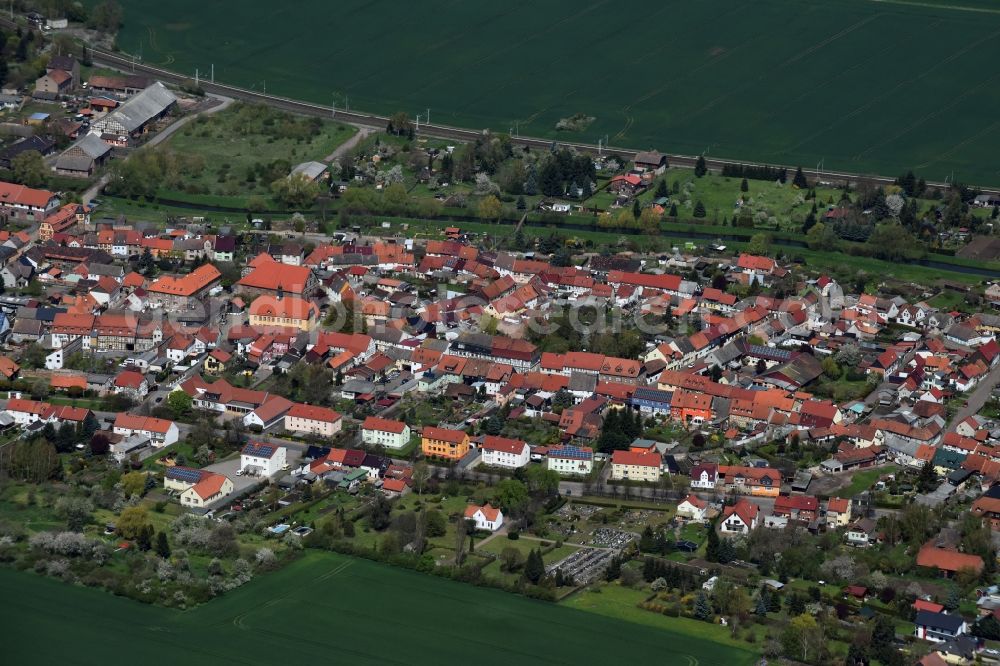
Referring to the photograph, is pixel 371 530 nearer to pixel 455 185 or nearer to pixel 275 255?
→ pixel 275 255

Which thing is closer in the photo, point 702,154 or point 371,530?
point 371,530

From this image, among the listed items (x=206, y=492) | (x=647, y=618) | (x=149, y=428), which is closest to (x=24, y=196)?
(x=149, y=428)

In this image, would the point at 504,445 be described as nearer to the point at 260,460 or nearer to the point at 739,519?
the point at 260,460

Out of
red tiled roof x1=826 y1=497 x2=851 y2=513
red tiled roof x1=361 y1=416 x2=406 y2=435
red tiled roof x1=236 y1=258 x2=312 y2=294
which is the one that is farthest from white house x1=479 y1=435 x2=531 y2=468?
red tiled roof x1=236 y1=258 x2=312 y2=294

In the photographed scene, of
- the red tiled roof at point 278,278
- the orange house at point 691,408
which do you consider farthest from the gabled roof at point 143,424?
the orange house at point 691,408

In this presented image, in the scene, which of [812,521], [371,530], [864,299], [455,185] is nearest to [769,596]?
[812,521]

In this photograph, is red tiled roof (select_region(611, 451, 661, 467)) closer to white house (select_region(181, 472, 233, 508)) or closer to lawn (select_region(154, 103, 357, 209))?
white house (select_region(181, 472, 233, 508))
